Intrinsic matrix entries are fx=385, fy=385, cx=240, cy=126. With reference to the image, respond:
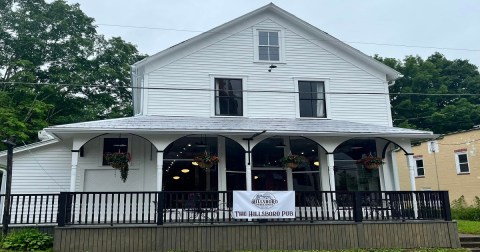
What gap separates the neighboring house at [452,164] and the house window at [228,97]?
1374 centimetres

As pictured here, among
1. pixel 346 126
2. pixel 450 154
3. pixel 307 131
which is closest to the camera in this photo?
pixel 307 131

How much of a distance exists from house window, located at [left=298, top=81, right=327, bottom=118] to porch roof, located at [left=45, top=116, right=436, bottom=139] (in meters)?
0.69

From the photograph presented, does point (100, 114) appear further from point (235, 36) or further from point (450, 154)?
point (450, 154)

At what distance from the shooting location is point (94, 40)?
26.6m

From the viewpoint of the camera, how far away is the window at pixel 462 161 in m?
22.0

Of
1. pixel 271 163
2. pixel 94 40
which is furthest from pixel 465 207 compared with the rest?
pixel 94 40

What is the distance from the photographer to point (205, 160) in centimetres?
1186

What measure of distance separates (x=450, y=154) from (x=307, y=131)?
49.4 ft

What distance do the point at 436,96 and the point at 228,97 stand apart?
1162 inches

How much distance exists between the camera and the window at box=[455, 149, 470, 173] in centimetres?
2205

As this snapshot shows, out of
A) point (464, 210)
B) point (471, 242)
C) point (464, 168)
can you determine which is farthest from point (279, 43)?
point (464, 168)

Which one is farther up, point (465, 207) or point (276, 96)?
point (276, 96)

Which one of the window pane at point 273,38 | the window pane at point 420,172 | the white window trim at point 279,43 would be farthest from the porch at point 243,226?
the window pane at point 420,172

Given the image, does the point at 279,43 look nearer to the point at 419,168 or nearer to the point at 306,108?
the point at 306,108
